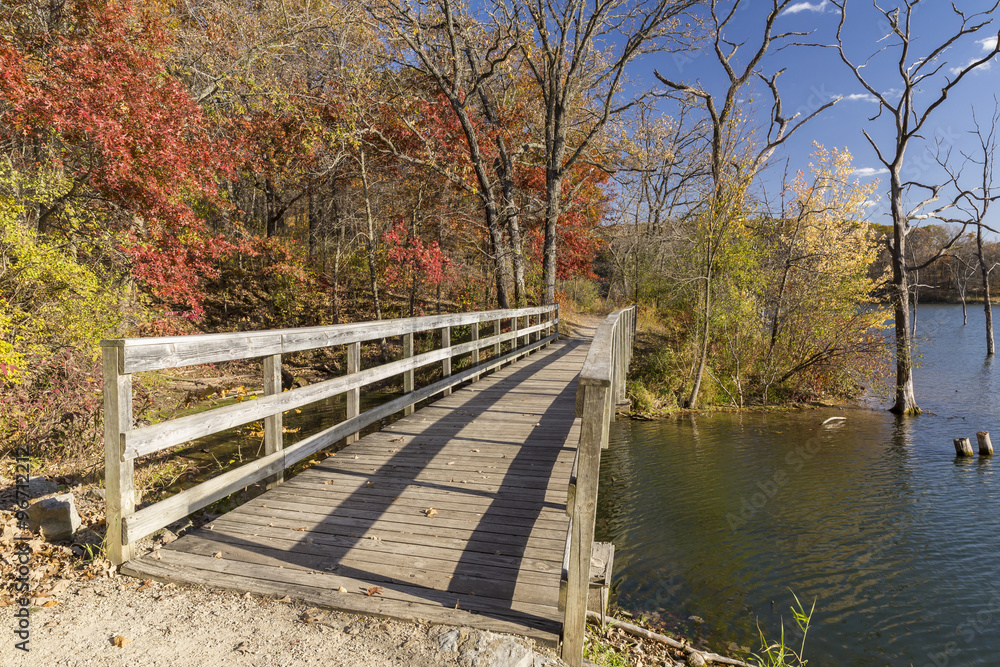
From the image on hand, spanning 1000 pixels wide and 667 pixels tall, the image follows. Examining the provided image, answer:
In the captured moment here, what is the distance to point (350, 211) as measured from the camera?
18.8 metres

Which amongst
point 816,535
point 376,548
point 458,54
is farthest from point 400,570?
point 458,54

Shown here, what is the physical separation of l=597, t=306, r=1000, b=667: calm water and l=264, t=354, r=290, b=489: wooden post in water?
349cm

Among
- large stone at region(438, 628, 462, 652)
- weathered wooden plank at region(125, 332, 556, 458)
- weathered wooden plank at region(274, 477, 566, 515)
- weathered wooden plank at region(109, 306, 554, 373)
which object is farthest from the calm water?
weathered wooden plank at region(109, 306, 554, 373)

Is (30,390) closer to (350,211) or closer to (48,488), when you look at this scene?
(48,488)

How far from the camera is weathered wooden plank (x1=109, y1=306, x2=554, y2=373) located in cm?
273

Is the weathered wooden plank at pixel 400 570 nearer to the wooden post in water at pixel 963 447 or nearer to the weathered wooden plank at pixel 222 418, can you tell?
the weathered wooden plank at pixel 222 418

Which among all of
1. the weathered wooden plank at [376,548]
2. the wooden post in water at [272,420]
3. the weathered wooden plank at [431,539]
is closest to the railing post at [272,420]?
the wooden post in water at [272,420]

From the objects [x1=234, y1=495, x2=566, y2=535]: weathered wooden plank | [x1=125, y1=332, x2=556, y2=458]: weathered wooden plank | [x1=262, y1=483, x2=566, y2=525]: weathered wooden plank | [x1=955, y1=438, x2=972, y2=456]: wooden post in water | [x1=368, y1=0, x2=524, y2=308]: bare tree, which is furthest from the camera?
[x1=368, y1=0, x2=524, y2=308]: bare tree

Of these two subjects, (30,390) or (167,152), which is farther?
(167,152)

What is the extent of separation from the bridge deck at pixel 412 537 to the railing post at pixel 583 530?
10cm

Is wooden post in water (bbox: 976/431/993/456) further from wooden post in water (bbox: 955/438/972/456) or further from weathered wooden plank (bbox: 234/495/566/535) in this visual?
weathered wooden plank (bbox: 234/495/566/535)

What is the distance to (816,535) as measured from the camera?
22.3 ft

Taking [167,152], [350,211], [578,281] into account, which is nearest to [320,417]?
[167,152]

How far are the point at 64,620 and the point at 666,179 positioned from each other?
30.3 m
